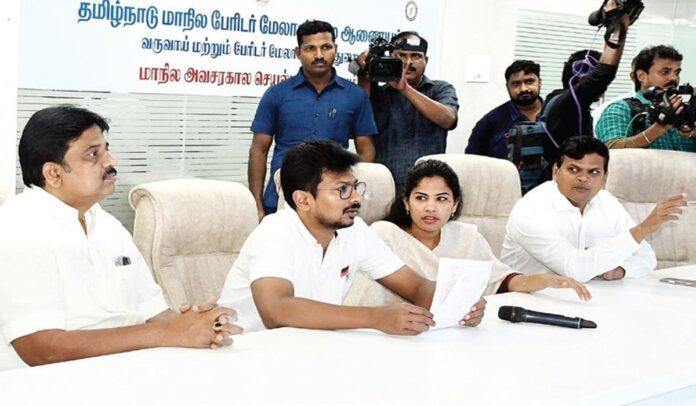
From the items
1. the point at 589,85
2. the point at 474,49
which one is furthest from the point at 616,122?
the point at 474,49

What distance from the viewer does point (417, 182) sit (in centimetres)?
364

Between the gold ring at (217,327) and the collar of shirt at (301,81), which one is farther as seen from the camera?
the collar of shirt at (301,81)

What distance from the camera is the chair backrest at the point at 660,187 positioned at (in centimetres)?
466

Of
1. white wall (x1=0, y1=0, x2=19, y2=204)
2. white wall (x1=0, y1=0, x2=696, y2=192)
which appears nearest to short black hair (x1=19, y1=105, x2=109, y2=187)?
white wall (x1=0, y1=0, x2=19, y2=204)

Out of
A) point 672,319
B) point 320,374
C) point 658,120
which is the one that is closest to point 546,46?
point 658,120

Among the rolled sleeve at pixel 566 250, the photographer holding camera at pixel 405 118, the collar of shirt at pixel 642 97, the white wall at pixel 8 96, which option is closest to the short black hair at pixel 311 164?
the rolled sleeve at pixel 566 250

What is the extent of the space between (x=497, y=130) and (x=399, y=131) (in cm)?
59

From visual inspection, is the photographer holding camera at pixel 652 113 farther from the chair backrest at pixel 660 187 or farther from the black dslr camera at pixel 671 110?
the chair backrest at pixel 660 187

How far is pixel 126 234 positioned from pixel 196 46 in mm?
2373

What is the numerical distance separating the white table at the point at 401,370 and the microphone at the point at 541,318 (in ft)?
0.07

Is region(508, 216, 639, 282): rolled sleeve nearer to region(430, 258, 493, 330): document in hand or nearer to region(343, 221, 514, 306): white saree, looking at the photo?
region(343, 221, 514, 306): white saree

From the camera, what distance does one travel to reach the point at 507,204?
436 centimetres

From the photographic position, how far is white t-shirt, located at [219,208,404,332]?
2857mm

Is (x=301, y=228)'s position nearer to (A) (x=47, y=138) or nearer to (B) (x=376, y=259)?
(B) (x=376, y=259)
